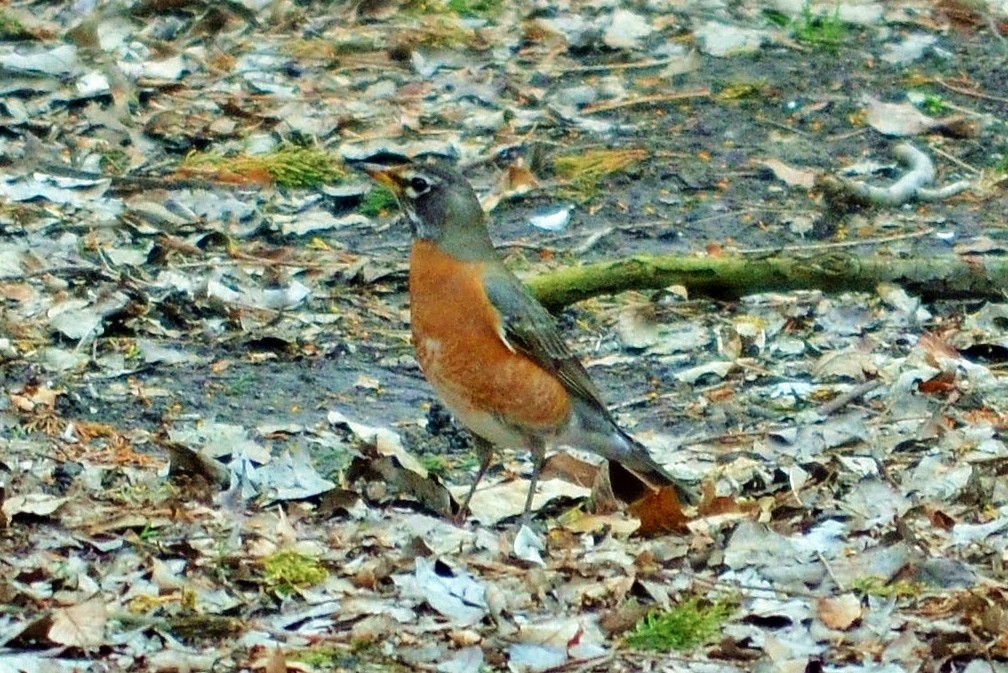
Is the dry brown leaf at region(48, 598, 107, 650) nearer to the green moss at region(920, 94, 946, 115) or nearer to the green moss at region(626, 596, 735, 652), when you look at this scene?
the green moss at region(626, 596, 735, 652)

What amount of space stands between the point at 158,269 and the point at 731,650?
157 inches

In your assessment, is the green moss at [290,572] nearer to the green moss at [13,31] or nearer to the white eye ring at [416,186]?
the white eye ring at [416,186]

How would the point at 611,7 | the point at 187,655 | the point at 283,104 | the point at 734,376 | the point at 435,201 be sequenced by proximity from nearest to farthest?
the point at 187,655 → the point at 435,201 → the point at 734,376 → the point at 283,104 → the point at 611,7

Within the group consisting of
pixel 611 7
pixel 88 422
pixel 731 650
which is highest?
pixel 731 650

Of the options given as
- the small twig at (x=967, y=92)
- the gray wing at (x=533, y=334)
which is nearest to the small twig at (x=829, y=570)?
the gray wing at (x=533, y=334)

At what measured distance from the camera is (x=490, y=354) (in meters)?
5.78

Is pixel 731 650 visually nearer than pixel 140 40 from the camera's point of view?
Yes

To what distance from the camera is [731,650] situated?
14.2ft

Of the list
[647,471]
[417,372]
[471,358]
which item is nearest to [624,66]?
[417,372]

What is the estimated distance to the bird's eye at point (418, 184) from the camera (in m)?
6.07

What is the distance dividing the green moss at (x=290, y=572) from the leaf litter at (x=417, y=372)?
0.01 meters

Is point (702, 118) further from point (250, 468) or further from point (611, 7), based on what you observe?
point (250, 468)

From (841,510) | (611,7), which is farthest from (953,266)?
(611,7)

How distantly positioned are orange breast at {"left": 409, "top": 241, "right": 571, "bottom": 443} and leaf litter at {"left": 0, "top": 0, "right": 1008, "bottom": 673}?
0.25 m
